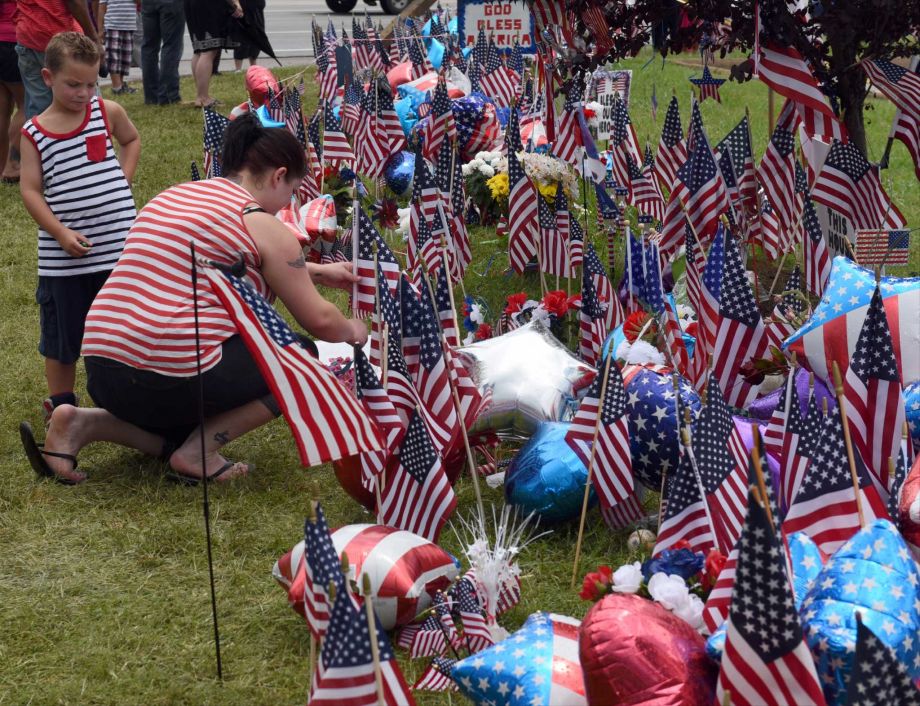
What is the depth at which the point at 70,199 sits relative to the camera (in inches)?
223

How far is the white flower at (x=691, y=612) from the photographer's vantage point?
10.6ft

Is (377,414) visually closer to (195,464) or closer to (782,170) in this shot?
(195,464)

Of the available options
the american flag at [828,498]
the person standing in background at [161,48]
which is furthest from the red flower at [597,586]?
the person standing in background at [161,48]

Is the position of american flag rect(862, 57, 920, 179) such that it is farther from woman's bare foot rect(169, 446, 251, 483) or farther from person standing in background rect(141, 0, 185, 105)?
person standing in background rect(141, 0, 185, 105)

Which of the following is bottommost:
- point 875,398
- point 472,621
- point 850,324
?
point 472,621

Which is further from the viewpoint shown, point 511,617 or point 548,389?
point 548,389

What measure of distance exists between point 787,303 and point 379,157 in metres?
3.96

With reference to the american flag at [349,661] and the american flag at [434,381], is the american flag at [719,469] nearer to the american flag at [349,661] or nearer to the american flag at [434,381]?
the american flag at [434,381]

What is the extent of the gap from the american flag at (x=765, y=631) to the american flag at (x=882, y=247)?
10.00 ft

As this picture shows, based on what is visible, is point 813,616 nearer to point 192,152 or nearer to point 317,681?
point 317,681

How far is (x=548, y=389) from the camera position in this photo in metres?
5.27

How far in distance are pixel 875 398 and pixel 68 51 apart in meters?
3.64

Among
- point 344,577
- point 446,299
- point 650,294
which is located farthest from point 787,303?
point 344,577

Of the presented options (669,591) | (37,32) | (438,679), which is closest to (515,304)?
(438,679)
